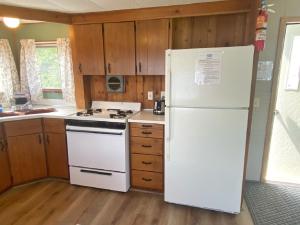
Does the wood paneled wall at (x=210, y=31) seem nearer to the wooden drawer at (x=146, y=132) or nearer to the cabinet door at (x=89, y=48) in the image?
the cabinet door at (x=89, y=48)

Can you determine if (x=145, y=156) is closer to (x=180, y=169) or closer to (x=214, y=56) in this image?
(x=180, y=169)

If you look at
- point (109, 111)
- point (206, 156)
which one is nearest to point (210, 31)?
point (206, 156)

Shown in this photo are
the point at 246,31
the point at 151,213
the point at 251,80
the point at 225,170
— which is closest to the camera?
the point at 251,80

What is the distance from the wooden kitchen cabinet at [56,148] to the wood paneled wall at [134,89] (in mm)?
720

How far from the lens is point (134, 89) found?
10.0 feet

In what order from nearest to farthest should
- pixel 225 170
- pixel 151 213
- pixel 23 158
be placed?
pixel 225 170, pixel 151 213, pixel 23 158

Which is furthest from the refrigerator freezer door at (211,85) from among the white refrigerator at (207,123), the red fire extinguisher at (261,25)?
the red fire extinguisher at (261,25)

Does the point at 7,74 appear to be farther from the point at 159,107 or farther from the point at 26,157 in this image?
the point at 159,107

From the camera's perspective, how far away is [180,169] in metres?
2.28

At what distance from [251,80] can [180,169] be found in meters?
1.11

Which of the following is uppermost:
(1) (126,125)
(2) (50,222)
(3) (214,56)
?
(3) (214,56)

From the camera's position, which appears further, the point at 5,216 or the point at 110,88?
the point at 110,88

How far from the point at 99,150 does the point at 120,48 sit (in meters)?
1.30

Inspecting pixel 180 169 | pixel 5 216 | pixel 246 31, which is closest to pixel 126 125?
pixel 180 169
